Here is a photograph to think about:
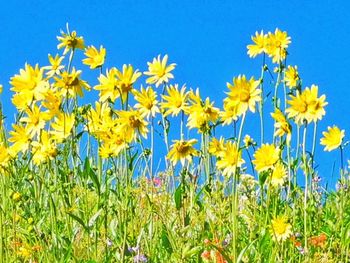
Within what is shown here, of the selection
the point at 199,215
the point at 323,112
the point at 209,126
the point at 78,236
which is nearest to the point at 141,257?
the point at 199,215

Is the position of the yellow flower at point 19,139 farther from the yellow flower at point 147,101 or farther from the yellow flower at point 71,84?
the yellow flower at point 147,101

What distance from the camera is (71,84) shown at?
8.87ft

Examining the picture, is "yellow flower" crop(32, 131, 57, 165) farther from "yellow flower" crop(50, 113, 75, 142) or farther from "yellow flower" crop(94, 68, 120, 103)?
"yellow flower" crop(94, 68, 120, 103)

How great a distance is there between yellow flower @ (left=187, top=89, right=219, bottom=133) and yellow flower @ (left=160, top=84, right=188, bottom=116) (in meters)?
0.03

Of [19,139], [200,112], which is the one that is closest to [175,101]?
[200,112]

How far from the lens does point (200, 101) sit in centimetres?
276

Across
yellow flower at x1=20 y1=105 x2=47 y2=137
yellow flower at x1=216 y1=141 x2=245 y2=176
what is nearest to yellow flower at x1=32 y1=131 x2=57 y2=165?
yellow flower at x1=20 y1=105 x2=47 y2=137

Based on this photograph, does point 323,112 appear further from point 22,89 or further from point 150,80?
point 22,89

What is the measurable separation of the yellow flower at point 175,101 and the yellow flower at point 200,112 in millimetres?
33

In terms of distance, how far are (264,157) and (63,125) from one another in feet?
2.61

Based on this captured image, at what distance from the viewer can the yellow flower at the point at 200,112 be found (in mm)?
2758

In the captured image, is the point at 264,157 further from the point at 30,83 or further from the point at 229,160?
the point at 30,83

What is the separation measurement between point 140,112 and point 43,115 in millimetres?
386

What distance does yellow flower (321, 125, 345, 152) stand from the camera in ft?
10.4
